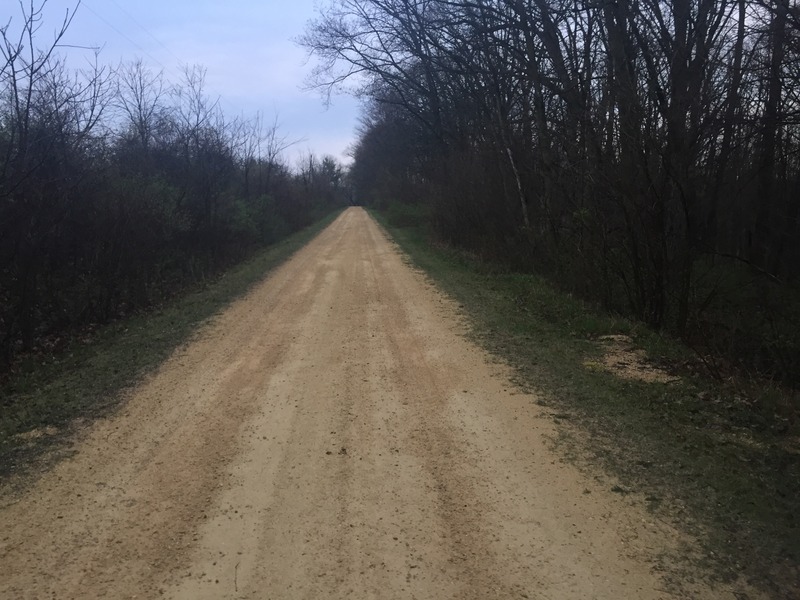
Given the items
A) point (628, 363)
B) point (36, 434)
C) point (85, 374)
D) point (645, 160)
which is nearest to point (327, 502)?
point (36, 434)

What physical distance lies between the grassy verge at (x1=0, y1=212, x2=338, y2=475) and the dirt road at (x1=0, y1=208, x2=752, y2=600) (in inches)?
17.2

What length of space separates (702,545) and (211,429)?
3923mm

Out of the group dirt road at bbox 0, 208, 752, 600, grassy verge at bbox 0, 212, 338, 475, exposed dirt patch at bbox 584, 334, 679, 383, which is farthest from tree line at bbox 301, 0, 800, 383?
grassy verge at bbox 0, 212, 338, 475

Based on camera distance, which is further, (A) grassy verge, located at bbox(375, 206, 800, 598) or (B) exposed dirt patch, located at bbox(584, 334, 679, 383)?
(B) exposed dirt patch, located at bbox(584, 334, 679, 383)

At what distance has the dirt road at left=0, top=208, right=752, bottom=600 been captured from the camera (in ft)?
11.0

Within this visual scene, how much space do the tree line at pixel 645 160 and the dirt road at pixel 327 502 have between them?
16.6 ft

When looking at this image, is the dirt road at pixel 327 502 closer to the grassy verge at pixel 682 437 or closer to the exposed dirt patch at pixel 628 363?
the grassy verge at pixel 682 437

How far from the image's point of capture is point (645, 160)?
9.70 meters

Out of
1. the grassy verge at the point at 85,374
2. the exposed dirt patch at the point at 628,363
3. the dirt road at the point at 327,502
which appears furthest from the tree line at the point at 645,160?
the grassy verge at the point at 85,374

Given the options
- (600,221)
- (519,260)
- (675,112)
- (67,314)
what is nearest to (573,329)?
(600,221)

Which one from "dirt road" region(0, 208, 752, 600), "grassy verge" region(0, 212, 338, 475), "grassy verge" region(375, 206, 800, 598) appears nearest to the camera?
"dirt road" region(0, 208, 752, 600)

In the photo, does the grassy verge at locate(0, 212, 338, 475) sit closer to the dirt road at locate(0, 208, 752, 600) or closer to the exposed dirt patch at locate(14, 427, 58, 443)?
the exposed dirt patch at locate(14, 427, 58, 443)

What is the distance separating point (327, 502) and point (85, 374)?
492cm

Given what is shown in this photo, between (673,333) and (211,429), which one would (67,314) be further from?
(673,333)
